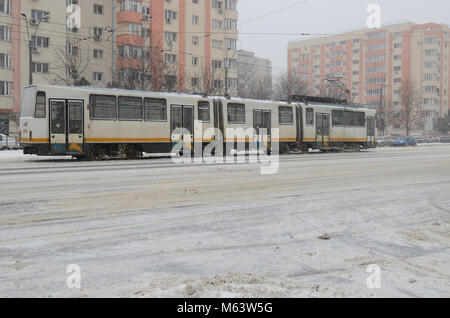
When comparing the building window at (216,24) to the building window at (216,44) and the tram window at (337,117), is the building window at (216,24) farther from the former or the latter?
the tram window at (337,117)

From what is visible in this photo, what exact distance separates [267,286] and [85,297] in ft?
4.99

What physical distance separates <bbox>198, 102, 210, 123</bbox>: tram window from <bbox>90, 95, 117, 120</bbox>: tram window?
15.7 feet

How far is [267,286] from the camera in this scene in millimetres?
4215

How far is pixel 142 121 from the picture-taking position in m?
23.1

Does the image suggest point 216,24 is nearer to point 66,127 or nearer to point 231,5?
point 231,5

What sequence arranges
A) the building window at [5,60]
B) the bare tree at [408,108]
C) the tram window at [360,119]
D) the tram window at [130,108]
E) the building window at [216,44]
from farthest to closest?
the bare tree at [408,108], the building window at [216,44], the building window at [5,60], the tram window at [360,119], the tram window at [130,108]

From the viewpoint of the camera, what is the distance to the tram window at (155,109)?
2334cm

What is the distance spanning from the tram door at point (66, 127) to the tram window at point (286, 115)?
42.1 feet

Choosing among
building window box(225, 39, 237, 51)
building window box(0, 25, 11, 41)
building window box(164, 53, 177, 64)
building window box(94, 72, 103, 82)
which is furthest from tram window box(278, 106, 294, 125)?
building window box(225, 39, 237, 51)

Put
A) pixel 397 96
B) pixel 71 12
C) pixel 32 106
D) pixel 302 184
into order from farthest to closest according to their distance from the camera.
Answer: pixel 397 96 < pixel 71 12 < pixel 32 106 < pixel 302 184

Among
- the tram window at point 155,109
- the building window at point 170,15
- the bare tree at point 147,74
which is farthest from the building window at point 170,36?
the tram window at point 155,109
